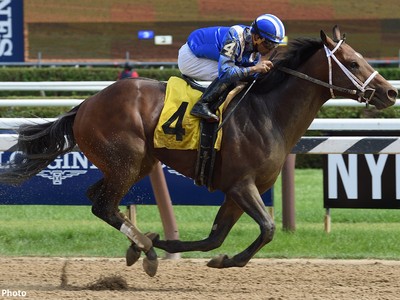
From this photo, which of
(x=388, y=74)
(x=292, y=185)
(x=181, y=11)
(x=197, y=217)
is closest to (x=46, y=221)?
(x=197, y=217)

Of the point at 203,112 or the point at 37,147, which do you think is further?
the point at 37,147

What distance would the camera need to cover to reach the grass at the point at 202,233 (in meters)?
7.45

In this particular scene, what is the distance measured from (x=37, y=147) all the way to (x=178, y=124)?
1.18m

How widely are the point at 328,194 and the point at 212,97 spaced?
7.76 ft

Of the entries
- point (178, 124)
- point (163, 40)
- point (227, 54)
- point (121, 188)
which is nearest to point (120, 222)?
point (121, 188)

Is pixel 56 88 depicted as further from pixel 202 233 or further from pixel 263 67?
pixel 263 67

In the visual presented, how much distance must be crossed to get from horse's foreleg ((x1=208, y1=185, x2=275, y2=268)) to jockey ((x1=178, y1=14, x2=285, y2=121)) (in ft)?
1.74

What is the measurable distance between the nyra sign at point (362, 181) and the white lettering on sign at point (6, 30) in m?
14.3

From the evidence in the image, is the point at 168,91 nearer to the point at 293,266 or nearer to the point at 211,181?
the point at 211,181

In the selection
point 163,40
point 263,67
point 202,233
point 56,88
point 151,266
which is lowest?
point 202,233

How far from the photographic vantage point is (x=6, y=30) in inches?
834

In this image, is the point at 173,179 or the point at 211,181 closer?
the point at 211,181

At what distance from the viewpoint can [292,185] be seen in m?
7.96

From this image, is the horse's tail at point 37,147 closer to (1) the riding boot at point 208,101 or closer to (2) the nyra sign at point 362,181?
(1) the riding boot at point 208,101
